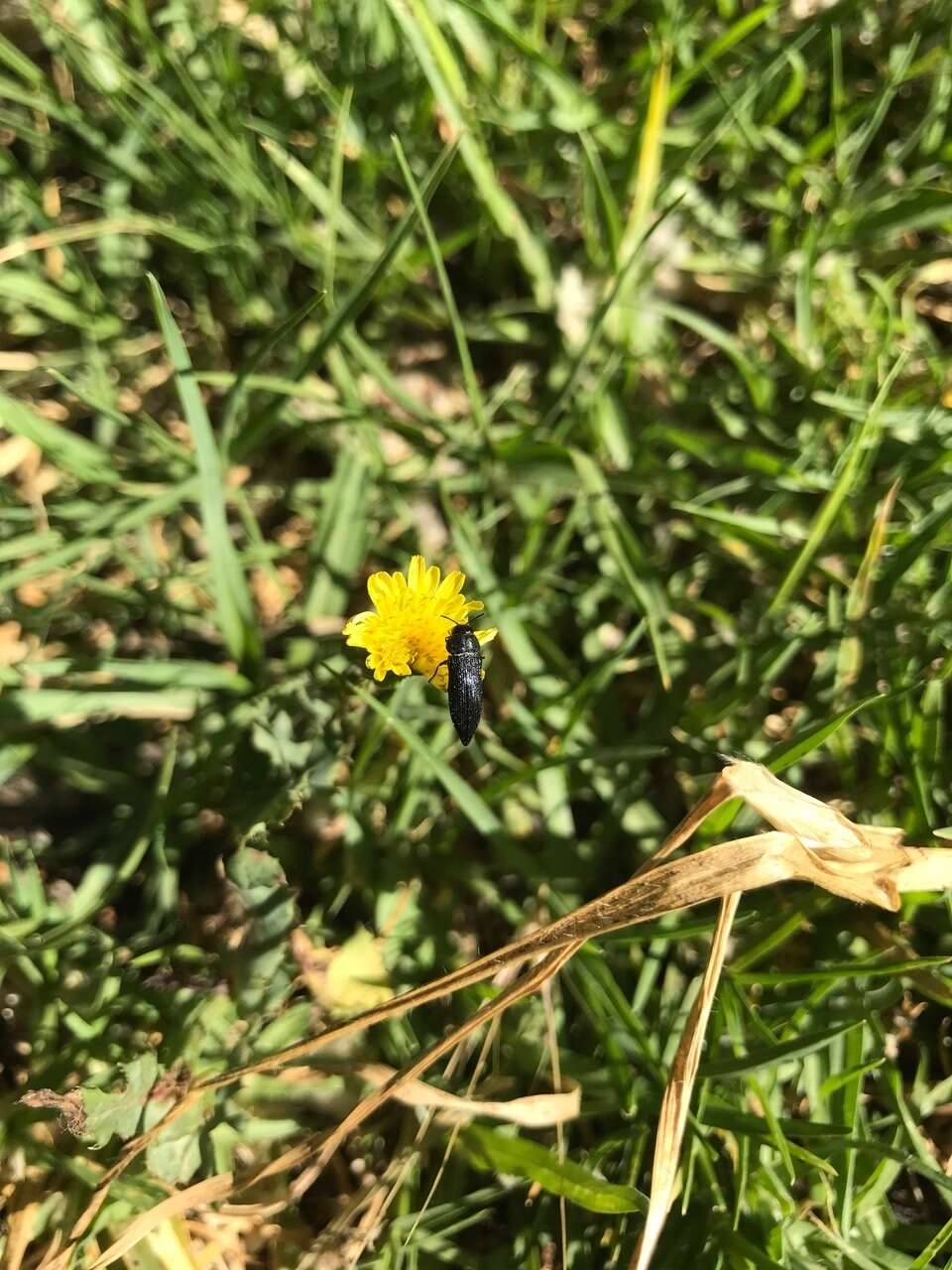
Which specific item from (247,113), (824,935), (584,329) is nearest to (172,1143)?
(824,935)

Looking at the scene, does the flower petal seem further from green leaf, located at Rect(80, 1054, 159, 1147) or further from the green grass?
green leaf, located at Rect(80, 1054, 159, 1147)

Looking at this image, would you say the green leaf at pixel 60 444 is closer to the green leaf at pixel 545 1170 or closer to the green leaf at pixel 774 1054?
the green leaf at pixel 545 1170

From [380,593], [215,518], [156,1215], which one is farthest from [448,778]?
[156,1215]

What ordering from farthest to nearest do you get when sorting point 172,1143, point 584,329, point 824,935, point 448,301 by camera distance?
point 584,329 → point 824,935 → point 448,301 → point 172,1143

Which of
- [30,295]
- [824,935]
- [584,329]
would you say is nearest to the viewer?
[824,935]

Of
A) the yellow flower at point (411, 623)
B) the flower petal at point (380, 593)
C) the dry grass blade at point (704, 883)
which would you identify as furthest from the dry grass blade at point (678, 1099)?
the flower petal at point (380, 593)

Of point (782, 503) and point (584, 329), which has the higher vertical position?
point (584, 329)

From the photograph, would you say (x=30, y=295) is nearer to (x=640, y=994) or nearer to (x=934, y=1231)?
(x=640, y=994)
